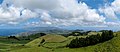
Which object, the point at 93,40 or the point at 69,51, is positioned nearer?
the point at 69,51

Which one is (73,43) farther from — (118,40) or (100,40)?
(118,40)

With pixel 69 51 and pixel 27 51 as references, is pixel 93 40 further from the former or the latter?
pixel 27 51

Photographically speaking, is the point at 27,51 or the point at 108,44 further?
the point at 27,51

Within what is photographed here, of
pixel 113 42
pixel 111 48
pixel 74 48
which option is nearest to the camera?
pixel 111 48

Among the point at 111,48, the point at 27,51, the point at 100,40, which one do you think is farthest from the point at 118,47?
the point at 27,51

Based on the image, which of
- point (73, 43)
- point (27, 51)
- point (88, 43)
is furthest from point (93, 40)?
point (27, 51)

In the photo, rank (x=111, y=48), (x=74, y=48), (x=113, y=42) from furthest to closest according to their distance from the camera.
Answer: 1. (x=74, y=48)
2. (x=113, y=42)
3. (x=111, y=48)

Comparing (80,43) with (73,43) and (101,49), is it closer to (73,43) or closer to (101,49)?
(73,43)

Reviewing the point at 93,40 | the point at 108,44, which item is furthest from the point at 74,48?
the point at 108,44
